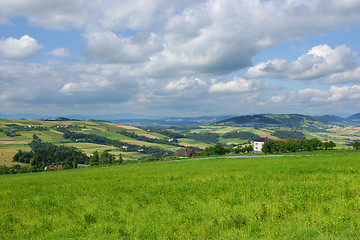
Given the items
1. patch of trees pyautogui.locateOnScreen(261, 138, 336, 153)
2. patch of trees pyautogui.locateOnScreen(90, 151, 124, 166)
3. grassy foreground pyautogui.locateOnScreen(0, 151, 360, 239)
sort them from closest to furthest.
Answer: grassy foreground pyautogui.locateOnScreen(0, 151, 360, 239) → patch of trees pyautogui.locateOnScreen(261, 138, 336, 153) → patch of trees pyautogui.locateOnScreen(90, 151, 124, 166)

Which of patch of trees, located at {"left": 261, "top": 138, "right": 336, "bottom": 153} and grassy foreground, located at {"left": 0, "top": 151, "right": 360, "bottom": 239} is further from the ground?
grassy foreground, located at {"left": 0, "top": 151, "right": 360, "bottom": 239}

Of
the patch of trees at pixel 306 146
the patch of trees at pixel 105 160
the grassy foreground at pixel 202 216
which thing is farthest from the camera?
the patch of trees at pixel 105 160

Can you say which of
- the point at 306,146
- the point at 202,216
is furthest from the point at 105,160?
the point at 202,216

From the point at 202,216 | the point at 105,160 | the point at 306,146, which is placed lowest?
the point at 105,160

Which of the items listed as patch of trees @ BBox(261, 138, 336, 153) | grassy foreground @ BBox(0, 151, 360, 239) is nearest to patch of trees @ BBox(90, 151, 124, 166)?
patch of trees @ BBox(261, 138, 336, 153)

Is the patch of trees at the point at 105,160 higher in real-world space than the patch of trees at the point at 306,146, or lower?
lower

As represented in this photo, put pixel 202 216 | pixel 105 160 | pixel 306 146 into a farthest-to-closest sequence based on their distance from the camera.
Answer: pixel 105 160 → pixel 306 146 → pixel 202 216

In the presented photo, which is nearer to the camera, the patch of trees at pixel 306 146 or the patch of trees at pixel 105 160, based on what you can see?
the patch of trees at pixel 306 146

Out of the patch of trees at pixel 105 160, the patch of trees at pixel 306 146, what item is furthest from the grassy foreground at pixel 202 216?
the patch of trees at pixel 105 160

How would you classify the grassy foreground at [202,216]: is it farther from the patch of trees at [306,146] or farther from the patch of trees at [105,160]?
the patch of trees at [105,160]

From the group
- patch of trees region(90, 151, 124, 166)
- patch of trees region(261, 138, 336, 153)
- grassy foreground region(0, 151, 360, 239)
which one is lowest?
patch of trees region(90, 151, 124, 166)

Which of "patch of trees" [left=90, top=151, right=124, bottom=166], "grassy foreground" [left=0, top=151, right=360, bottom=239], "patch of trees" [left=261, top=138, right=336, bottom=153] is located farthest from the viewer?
"patch of trees" [left=90, top=151, right=124, bottom=166]

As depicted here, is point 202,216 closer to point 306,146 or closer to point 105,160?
point 306,146

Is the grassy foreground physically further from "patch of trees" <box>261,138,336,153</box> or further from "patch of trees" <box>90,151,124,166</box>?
"patch of trees" <box>90,151,124,166</box>
